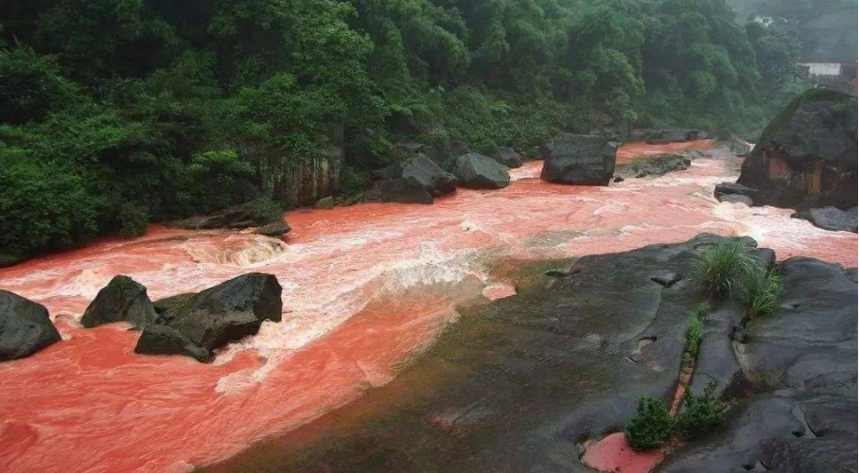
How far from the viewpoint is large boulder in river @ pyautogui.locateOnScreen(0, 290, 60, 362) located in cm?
834

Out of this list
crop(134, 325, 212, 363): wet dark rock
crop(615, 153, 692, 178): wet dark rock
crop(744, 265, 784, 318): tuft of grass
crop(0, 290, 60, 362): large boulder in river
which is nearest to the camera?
crop(0, 290, 60, 362): large boulder in river

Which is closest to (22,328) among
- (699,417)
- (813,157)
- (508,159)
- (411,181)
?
(699,417)

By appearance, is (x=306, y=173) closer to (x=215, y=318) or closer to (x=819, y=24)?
(x=215, y=318)

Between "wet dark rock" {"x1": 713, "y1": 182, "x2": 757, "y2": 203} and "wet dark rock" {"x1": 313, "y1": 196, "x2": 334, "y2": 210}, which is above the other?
"wet dark rock" {"x1": 313, "y1": 196, "x2": 334, "y2": 210}

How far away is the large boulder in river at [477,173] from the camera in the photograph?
2130 cm

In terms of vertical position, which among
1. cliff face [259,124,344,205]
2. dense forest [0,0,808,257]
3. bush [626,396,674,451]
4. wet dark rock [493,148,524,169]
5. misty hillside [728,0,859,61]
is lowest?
bush [626,396,674,451]

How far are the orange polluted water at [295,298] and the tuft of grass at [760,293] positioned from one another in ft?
12.9

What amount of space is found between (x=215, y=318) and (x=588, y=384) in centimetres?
543

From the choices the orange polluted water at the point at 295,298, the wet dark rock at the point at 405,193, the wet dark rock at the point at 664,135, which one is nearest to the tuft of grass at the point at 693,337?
the orange polluted water at the point at 295,298

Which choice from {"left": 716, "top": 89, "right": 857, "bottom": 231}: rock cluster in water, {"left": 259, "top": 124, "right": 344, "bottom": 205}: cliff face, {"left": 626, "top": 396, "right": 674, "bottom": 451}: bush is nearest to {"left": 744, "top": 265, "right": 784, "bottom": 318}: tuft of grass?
{"left": 626, "top": 396, "right": 674, "bottom": 451}: bush

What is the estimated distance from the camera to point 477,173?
2122cm

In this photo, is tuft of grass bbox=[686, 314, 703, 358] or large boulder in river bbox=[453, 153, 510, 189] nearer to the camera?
tuft of grass bbox=[686, 314, 703, 358]

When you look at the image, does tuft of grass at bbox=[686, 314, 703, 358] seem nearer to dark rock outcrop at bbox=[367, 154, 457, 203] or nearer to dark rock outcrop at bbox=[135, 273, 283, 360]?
dark rock outcrop at bbox=[135, 273, 283, 360]

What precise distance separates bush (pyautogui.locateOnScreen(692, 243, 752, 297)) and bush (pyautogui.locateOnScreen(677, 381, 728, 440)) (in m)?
3.49
